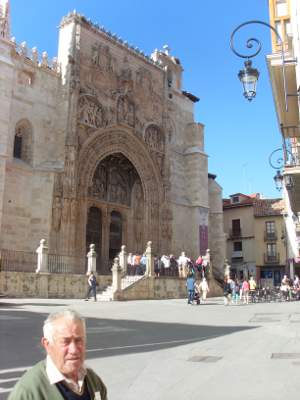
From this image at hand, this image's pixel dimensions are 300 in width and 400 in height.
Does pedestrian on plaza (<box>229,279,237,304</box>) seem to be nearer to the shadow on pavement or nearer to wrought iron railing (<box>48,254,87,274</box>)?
wrought iron railing (<box>48,254,87,274</box>)

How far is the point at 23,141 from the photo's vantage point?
936 inches

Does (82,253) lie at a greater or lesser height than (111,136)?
lesser

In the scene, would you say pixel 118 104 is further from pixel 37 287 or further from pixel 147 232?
pixel 37 287

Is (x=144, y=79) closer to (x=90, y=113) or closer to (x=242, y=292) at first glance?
(x=90, y=113)

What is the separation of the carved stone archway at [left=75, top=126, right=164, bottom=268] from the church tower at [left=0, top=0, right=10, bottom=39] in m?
6.66

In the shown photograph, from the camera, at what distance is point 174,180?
31.4m

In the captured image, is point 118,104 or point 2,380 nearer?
point 2,380

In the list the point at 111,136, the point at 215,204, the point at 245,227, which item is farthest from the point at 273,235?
the point at 111,136

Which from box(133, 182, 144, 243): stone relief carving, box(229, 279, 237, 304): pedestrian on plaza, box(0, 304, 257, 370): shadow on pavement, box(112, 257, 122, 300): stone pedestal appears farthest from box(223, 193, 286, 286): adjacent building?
box(0, 304, 257, 370): shadow on pavement

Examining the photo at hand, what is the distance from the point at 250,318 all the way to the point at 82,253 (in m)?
13.4

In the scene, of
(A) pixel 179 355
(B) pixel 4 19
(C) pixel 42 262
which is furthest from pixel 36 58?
(A) pixel 179 355

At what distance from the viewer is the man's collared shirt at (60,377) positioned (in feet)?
6.23

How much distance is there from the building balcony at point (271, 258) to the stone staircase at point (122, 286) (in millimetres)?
21249

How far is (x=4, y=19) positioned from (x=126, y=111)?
8.49 m
